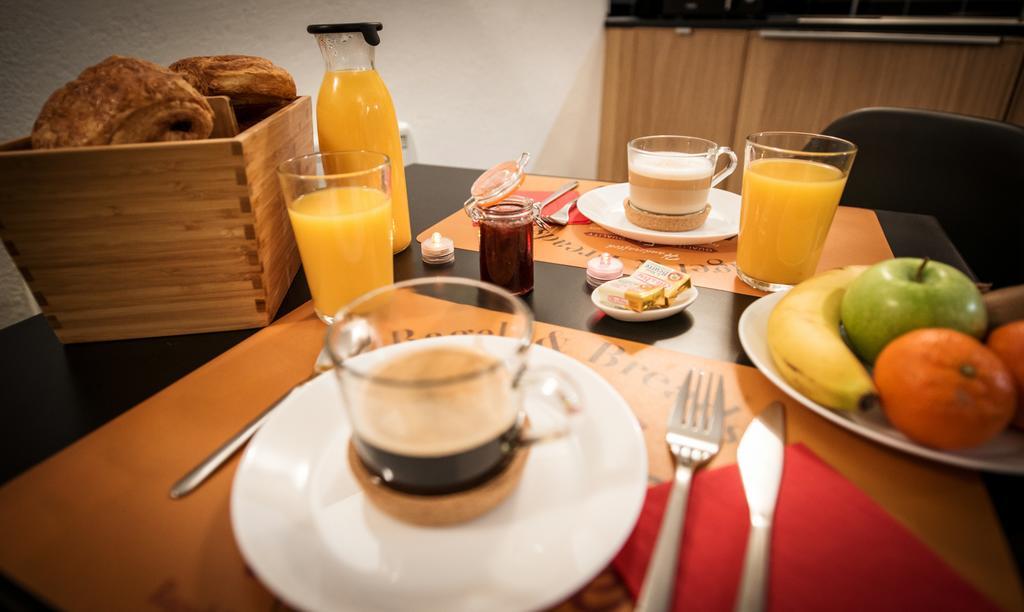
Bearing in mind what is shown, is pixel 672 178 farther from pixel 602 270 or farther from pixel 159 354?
pixel 159 354

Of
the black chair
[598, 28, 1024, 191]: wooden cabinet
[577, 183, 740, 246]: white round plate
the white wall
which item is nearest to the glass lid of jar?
[577, 183, 740, 246]: white round plate

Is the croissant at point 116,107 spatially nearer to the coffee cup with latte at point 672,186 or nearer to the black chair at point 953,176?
the coffee cup with latte at point 672,186

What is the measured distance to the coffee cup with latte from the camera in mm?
949

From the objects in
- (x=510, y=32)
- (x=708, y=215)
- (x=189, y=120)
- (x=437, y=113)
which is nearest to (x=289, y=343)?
(x=189, y=120)

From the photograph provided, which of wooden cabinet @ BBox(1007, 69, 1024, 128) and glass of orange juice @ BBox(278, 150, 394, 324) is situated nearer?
glass of orange juice @ BBox(278, 150, 394, 324)

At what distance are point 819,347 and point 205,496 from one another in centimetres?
60

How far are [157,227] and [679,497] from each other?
67cm

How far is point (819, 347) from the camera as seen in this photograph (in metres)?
0.54

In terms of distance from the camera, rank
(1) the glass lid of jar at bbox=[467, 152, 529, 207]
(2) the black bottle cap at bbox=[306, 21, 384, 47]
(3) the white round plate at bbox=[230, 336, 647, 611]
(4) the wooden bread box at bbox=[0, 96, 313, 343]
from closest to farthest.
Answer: (3) the white round plate at bbox=[230, 336, 647, 611] < (4) the wooden bread box at bbox=[0, 96, 313, 343] < (2) the black bottle cap at bbox=[306, 21, 384, 47] < (1) the glass lid of jar at bbox=[467, 152, 529, 207]

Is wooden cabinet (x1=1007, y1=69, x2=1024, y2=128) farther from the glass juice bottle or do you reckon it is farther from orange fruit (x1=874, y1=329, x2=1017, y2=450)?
the glass juice bottle

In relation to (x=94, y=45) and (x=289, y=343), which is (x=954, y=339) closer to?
(x=289, y=343)

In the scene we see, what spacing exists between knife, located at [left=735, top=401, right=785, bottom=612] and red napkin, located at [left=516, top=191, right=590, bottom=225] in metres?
0.61

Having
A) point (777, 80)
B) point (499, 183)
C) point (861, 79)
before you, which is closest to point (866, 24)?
point (861, 79)

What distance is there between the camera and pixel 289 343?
2.24ft
